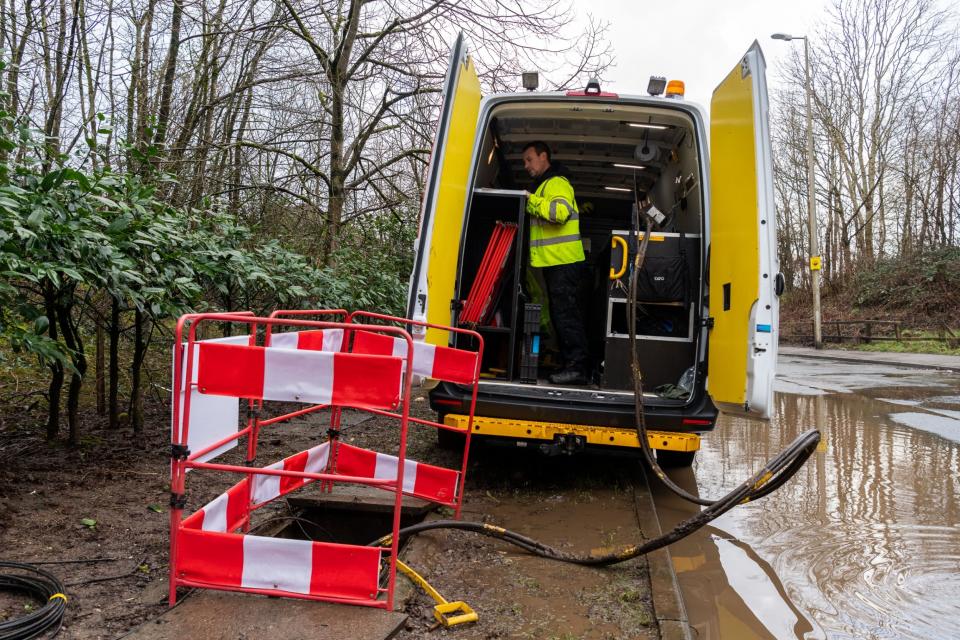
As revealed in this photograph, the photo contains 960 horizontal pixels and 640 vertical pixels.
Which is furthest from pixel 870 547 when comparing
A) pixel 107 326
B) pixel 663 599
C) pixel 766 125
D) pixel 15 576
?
pixel 107 326

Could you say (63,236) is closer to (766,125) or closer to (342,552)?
(342,552)

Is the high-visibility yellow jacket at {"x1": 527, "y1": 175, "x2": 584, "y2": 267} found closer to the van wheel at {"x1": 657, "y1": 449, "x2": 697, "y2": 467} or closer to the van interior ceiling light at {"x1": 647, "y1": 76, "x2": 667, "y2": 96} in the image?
the van interior ceiling light at {"x1": 647, "y1": 76, "x2": 667, "y2": 96}

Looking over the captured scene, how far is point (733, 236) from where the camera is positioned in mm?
4457

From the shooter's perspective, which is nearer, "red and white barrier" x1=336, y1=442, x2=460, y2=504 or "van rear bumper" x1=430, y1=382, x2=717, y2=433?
"red and white barrier" x1=336, y1=442, x2=460, y2=504

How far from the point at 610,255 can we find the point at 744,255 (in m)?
1.43

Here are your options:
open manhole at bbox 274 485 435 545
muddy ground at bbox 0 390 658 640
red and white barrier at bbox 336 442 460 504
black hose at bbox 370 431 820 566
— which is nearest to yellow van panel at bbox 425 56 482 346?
red and white barrier at bbox 336 442 460 504

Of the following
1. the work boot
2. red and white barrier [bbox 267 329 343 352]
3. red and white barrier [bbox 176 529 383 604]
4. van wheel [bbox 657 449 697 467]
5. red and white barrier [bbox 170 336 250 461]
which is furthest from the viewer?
the work boot

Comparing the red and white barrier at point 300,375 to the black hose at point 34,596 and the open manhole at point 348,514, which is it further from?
the open manhole at point 348,514

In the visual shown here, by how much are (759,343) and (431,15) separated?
6.88 metres

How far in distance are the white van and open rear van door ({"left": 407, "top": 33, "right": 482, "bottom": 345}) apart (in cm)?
1

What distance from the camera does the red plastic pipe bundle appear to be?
5340 millimetres

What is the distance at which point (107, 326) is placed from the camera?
475 centimetres

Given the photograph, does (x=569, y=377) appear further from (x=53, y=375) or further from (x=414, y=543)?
(x=53, y=375)

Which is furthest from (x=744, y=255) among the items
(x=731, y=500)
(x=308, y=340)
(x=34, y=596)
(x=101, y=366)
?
(x=101, y=366)
